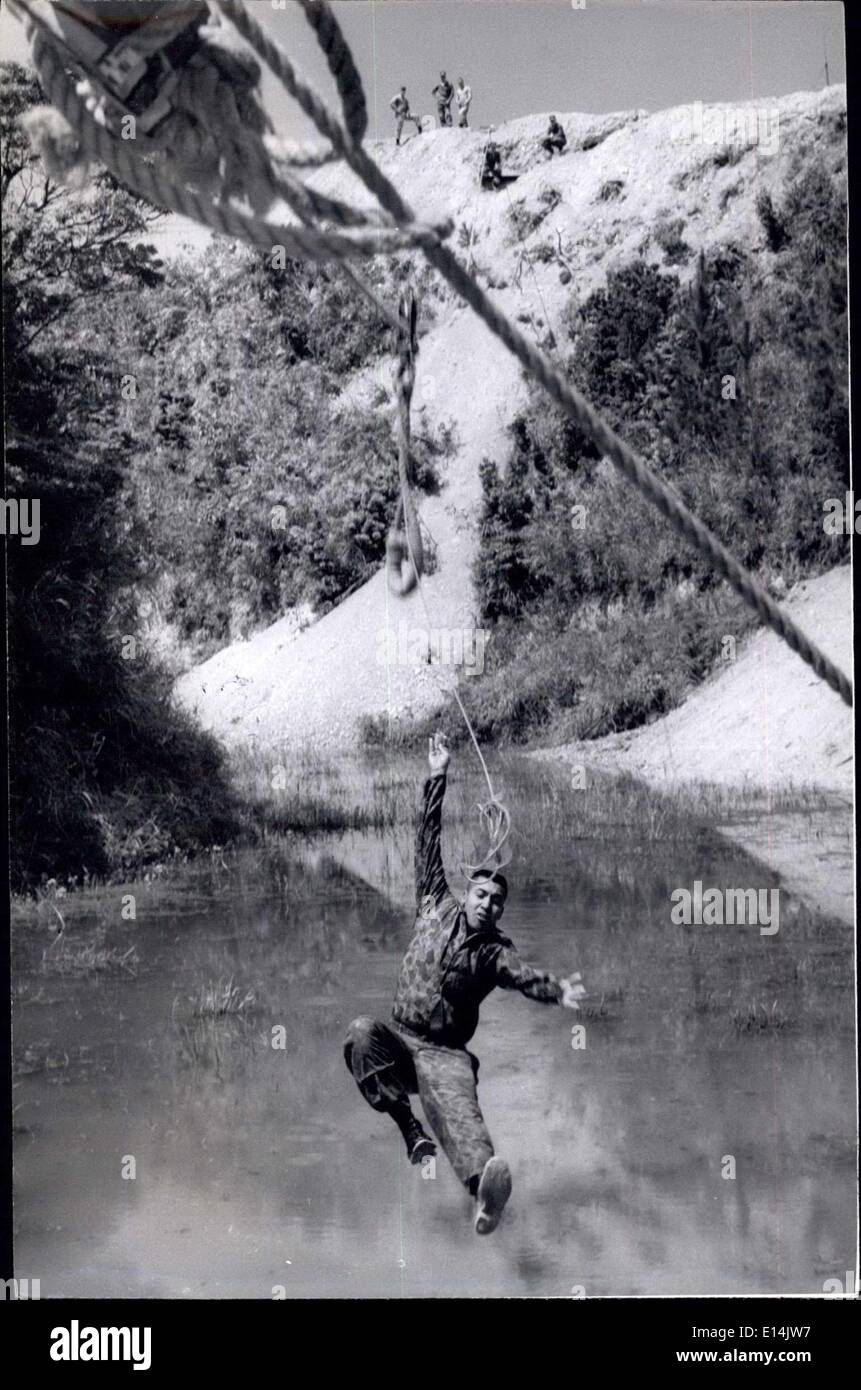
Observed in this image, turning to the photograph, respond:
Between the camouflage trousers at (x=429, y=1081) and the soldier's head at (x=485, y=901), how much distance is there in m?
0.33

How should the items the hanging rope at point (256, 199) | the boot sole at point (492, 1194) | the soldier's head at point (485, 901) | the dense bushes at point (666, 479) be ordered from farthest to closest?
the dense bushes at point (666, 479) → the soldier's head at point (485, 901) → the boot sole at point (492, 1194) → the hanging rope at point (256, 199)

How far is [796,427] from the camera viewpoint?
156 inches

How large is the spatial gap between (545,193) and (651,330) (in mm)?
473

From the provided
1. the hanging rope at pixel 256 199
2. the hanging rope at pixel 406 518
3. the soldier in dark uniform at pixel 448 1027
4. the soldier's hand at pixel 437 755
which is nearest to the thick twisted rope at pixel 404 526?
the hanging rope at pixel 406 518

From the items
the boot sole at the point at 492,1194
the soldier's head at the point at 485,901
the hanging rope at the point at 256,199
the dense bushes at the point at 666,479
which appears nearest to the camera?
the hanging rope at the point at 256,199

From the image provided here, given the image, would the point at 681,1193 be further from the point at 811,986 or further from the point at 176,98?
the point at 176,98

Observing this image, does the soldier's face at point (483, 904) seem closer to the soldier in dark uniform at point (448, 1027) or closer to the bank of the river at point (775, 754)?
the soldier in dark uniform at point (448, 1027)

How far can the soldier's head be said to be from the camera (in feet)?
12.7

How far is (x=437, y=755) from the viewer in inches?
156

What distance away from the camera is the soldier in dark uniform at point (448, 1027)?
379cm

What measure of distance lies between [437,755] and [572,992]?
28.1 inches

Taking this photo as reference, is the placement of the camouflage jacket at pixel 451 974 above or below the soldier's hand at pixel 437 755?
below

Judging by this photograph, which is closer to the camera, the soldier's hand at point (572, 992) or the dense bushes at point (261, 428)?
the soldier's hand at point (572, 992)

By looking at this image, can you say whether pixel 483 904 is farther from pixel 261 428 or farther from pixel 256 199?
pixel 256 199
